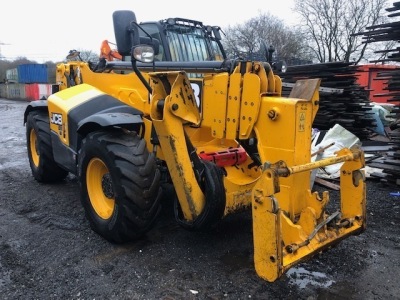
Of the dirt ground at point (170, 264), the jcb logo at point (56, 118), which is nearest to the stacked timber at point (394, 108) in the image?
the dirt ground at point (170, 264)

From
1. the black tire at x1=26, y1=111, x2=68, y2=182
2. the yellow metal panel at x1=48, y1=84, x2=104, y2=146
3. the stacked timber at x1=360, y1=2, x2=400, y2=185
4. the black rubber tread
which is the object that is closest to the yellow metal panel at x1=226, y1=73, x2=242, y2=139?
the black rubber tread

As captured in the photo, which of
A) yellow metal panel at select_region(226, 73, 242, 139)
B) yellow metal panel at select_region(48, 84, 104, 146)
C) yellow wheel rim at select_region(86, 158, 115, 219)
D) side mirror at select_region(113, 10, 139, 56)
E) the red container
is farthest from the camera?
the red container

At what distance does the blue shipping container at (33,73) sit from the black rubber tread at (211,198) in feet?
101

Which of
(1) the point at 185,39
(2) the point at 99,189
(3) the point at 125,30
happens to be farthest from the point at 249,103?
(1) the point at 185,39

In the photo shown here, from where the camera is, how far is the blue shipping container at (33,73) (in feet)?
103

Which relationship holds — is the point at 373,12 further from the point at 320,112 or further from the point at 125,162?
the point at 125,162

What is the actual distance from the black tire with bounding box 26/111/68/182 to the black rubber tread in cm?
310

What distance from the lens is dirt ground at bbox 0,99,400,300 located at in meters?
3.16

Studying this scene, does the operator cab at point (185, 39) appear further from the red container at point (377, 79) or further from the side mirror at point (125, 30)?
the red container at point (377, 79)

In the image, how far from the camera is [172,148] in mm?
3465

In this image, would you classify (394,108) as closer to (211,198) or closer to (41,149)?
(211,198)

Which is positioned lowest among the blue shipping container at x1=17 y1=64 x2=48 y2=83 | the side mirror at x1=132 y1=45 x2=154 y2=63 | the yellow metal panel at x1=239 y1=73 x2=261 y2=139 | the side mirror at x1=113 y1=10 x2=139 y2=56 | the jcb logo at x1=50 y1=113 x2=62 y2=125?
the jcb logo at x1=50 y1=113 x2=62 y2=125

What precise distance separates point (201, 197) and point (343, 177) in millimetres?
1220

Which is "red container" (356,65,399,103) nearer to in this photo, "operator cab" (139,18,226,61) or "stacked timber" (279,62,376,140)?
"stacked timber" (279,62,376,140)
